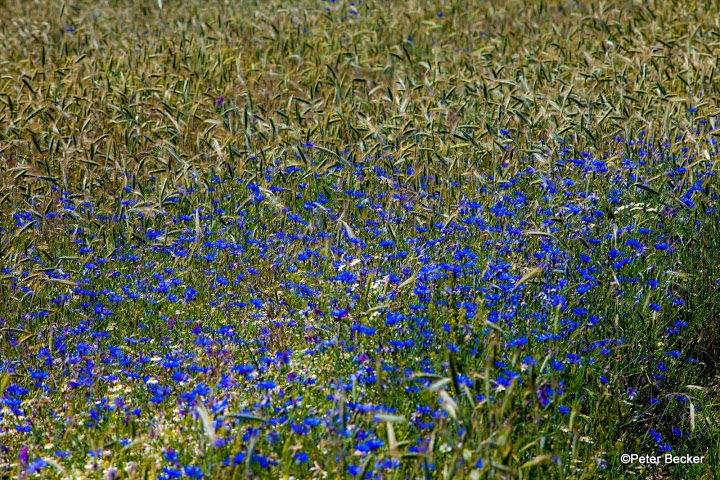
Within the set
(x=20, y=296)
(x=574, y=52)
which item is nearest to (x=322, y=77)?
(x=574, y=52)

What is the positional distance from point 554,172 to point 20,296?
298 cm

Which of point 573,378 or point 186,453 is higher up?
point 186,453

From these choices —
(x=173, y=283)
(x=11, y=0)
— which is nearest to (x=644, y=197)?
(x=173, y=283)

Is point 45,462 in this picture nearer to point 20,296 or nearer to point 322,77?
point 20,296

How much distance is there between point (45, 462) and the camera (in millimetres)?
2768

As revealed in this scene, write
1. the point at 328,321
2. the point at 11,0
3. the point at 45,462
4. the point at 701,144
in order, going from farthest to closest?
1. the point at 11,0
2. the point at 701,144
3. the point at 328,321
4. the point at 45,462

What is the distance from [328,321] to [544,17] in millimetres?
6430

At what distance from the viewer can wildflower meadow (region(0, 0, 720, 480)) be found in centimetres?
301

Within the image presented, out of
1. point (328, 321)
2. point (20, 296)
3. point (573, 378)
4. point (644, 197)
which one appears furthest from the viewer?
point (644, 197)

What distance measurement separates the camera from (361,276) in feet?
12.8

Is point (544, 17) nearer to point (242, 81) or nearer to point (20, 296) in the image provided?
point (242, 81)

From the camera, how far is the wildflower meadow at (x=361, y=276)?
9.87ft

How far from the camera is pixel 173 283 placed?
4242mm

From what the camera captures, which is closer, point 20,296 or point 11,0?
point 20,296
